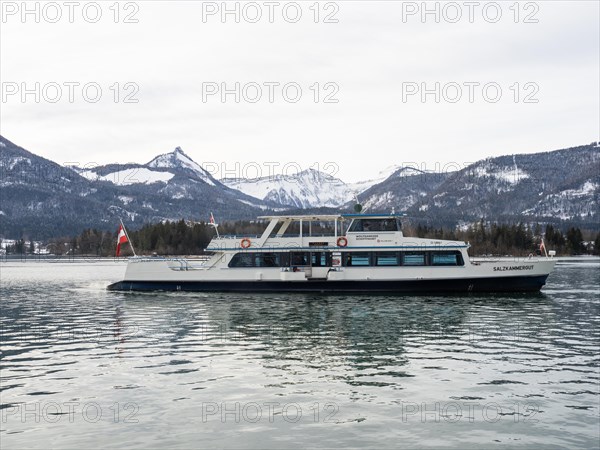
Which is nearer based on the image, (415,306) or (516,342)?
(516,342)

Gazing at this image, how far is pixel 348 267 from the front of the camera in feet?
147

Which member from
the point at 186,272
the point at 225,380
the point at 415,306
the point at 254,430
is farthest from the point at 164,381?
the point at 186,272

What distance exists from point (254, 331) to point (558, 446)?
15.9 m

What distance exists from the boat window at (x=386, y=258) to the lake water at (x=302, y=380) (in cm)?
1188

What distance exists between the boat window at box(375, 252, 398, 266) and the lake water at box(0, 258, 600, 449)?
11.9 m

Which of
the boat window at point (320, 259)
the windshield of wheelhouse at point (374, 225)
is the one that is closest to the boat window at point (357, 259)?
the boat window at point (320, 259)

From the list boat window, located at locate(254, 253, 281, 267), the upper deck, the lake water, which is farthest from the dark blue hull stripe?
the lake water

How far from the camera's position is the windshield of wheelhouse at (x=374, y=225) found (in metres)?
45.1

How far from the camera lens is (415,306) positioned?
36156mm

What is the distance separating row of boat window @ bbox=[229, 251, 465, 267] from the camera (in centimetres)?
4378

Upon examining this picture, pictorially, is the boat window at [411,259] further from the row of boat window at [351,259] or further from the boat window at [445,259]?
the boat window at [445,259]

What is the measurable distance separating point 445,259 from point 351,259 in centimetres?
649

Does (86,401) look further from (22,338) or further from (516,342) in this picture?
(516,342)

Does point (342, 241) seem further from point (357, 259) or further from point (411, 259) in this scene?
point (411, 259)
